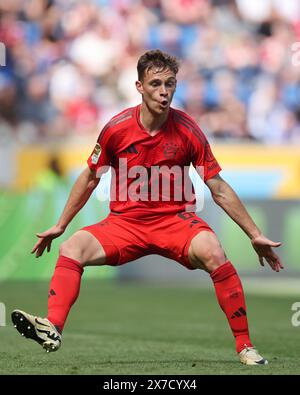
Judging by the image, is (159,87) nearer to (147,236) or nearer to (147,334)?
(147,236)

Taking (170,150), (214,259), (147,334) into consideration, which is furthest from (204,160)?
(147,334)

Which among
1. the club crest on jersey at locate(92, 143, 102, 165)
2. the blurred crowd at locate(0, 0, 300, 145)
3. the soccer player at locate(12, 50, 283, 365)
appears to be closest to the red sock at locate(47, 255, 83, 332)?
the soccer player at locate(12, 50, 283, 365)

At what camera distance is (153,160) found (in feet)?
22.4

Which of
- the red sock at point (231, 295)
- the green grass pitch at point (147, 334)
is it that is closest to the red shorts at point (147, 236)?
the red sock at point (231, 295)

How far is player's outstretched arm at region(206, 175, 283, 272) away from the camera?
670 centimetres

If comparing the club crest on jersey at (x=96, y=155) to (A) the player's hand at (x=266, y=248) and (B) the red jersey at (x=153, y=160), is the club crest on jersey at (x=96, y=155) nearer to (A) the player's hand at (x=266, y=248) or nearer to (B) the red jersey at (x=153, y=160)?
(B) the red jersey at (x=153, y=160)

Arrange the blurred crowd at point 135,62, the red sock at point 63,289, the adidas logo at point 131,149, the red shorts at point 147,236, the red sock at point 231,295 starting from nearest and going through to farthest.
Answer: the red sock at point 63,289
the red sock at point 231,295
the red shorts at point 147,236
the adidas logo at point 131,149
the blurred crowd at point 135,62

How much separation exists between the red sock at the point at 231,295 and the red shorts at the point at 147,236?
0.83ft

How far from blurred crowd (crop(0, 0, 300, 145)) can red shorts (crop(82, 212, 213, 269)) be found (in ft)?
31.3

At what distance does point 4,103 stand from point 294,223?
5.24 m

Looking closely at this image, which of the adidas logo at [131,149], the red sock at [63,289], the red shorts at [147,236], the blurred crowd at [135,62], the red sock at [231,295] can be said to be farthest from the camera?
the blurred crowd at [135,62]

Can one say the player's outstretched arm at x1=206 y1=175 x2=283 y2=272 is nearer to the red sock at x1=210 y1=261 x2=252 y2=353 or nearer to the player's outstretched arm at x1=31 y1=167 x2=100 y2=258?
the red sock at x1=210 y1=261 x2=252 y2=353

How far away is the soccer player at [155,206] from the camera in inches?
259
